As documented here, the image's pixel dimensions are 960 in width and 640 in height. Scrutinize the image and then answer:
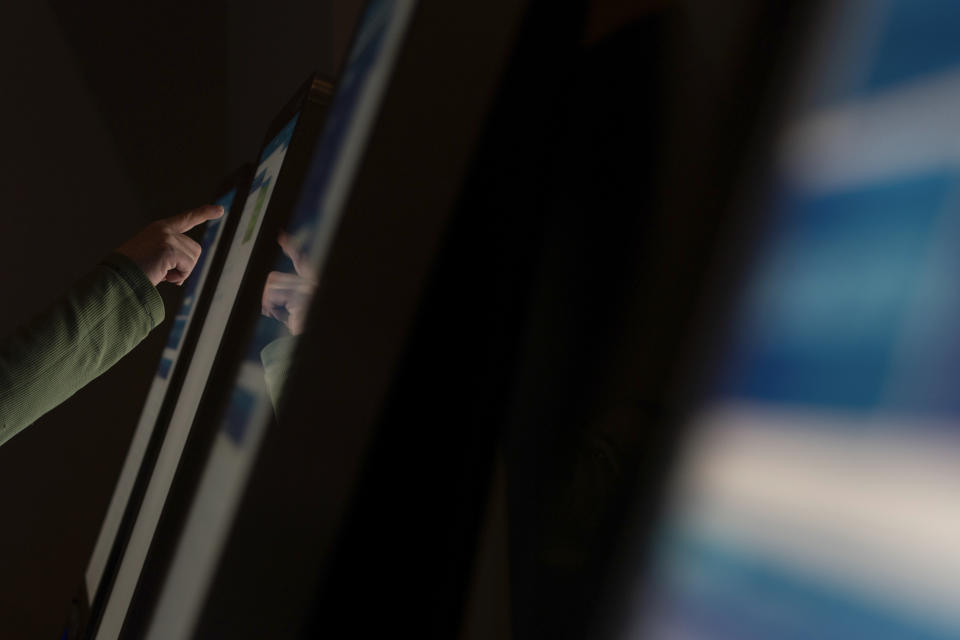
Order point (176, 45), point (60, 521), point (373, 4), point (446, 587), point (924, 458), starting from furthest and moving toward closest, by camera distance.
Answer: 1. point (60, 521)
2. point (176, 45)
3. point (373, 4)
4. point (446, 587)
5. point (924, 458)

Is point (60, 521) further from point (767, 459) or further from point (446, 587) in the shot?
point (767, 459)

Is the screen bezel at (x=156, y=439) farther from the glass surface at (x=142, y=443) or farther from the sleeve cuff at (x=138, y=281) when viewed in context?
the sleeve cuff at (x=138, y=281)

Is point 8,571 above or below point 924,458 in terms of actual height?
below

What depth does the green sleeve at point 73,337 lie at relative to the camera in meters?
0.78

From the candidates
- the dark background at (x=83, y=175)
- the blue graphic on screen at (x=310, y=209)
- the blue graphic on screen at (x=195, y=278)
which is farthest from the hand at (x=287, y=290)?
the dark background at (x=83, y=175)

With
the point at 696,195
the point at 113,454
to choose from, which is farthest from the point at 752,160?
the point at 113,454

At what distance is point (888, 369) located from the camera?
13 centimetres

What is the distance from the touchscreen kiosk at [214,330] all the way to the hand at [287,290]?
35 mm

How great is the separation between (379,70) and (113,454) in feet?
5.91

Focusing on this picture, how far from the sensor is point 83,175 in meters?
1.68

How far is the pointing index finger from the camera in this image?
85 cm

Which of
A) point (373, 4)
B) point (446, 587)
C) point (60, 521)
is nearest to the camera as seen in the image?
point (446, 587)

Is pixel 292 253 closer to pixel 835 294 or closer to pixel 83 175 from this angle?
pixel 835 294

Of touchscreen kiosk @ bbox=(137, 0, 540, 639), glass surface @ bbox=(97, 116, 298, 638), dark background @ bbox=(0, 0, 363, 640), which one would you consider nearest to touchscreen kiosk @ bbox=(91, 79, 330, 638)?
glass surface @ bbox=(97, 116, 298, 638)
